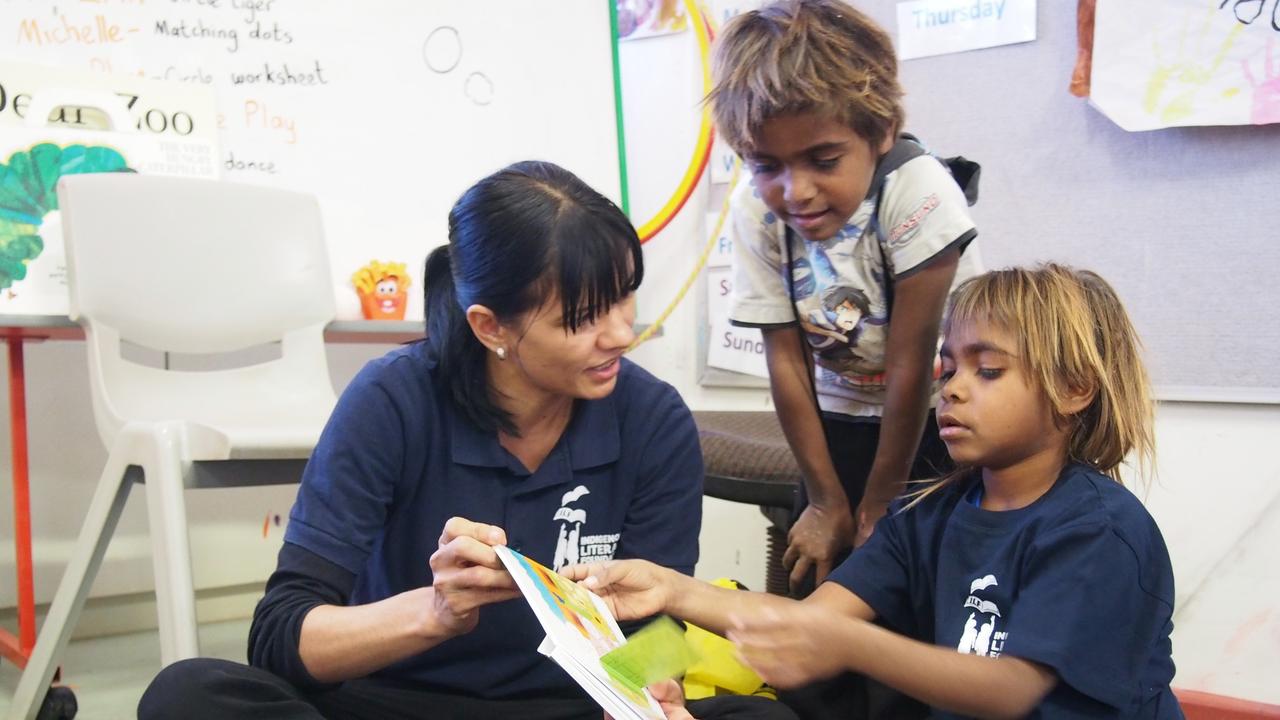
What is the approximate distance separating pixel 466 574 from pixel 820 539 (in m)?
0.58

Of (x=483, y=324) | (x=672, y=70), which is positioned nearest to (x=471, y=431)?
(x=483, y=324)

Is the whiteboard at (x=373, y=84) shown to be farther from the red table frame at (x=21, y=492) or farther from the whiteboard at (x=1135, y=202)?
the whiteboard at (x=1135, y=202)

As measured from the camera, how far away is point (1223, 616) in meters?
1.73

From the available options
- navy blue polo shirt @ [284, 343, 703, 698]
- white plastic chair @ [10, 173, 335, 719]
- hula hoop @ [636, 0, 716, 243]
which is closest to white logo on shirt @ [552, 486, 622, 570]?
navy blue polo shirt @ [284, 343, 703, 698]

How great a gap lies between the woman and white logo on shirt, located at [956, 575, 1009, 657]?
0.95 ft

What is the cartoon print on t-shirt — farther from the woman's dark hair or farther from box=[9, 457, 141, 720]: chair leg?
box=[9, 457, 141, 720]: chair leg

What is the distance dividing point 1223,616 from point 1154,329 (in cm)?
49

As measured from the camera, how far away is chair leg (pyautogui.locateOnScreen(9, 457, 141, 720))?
146cm

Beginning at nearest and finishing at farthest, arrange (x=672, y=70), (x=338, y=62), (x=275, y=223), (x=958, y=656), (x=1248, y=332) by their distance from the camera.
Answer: (x=958, y=656)
(x=1248, y=332)
(x=275, y=223)
(x=338, y=62)
(x=672, y=70)

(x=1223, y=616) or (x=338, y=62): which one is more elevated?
(x=338, y=62)

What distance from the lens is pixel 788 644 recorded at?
2.89 feet

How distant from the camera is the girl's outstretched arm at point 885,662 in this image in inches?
34.4

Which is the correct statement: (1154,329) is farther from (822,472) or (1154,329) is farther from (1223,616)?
(822,472)

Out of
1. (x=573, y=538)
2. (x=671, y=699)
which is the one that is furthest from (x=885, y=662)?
(x=573, y=538)
